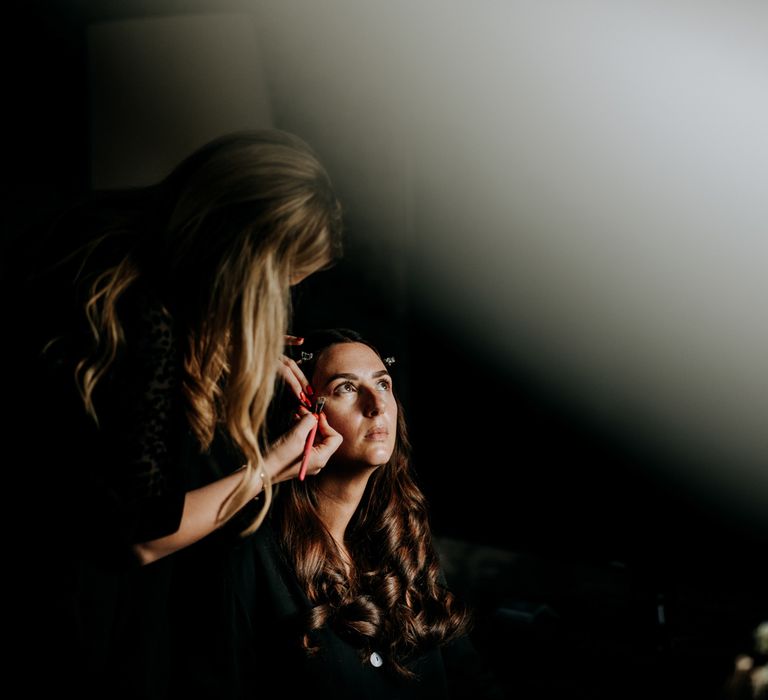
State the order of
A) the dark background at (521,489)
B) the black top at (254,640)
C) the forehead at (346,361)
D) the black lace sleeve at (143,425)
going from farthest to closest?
the dark background at (521,489) < the forehead at (346,361) < the black top at (254,640) < the black lace sleeve at (143,425)

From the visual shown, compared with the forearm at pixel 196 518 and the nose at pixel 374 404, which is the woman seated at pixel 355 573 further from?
the forearm at pixel 196 518

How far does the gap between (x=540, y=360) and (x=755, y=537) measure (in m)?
0.56

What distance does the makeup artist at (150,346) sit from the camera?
1.17 m

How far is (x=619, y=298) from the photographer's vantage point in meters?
1.73

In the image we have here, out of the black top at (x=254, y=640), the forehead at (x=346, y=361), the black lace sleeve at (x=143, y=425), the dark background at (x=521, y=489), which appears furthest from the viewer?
the dark background at (x=521, y=489)

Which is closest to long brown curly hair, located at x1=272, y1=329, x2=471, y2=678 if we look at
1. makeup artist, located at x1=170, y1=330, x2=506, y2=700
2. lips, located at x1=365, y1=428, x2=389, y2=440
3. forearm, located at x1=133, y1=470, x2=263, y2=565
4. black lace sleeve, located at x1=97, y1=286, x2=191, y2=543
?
makeup artist, located at x1=170, y1=330, x2=506, y2=700

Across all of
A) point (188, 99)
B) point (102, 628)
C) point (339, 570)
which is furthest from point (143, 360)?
point (188, 99)

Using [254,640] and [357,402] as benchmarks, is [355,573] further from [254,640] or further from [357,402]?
[357,402]

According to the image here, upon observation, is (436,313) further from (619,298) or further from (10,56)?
(10,56)

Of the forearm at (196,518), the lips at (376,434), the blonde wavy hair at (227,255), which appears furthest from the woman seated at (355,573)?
the blonde wavy hair at (227,255)

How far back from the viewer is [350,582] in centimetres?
147

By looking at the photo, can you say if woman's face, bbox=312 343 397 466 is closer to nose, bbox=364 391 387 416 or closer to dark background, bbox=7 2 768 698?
nose, bbox=364 391 387 416

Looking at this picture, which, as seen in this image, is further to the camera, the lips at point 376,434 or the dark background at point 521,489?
the dark background at point 521,489

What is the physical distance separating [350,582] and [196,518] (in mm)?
366
